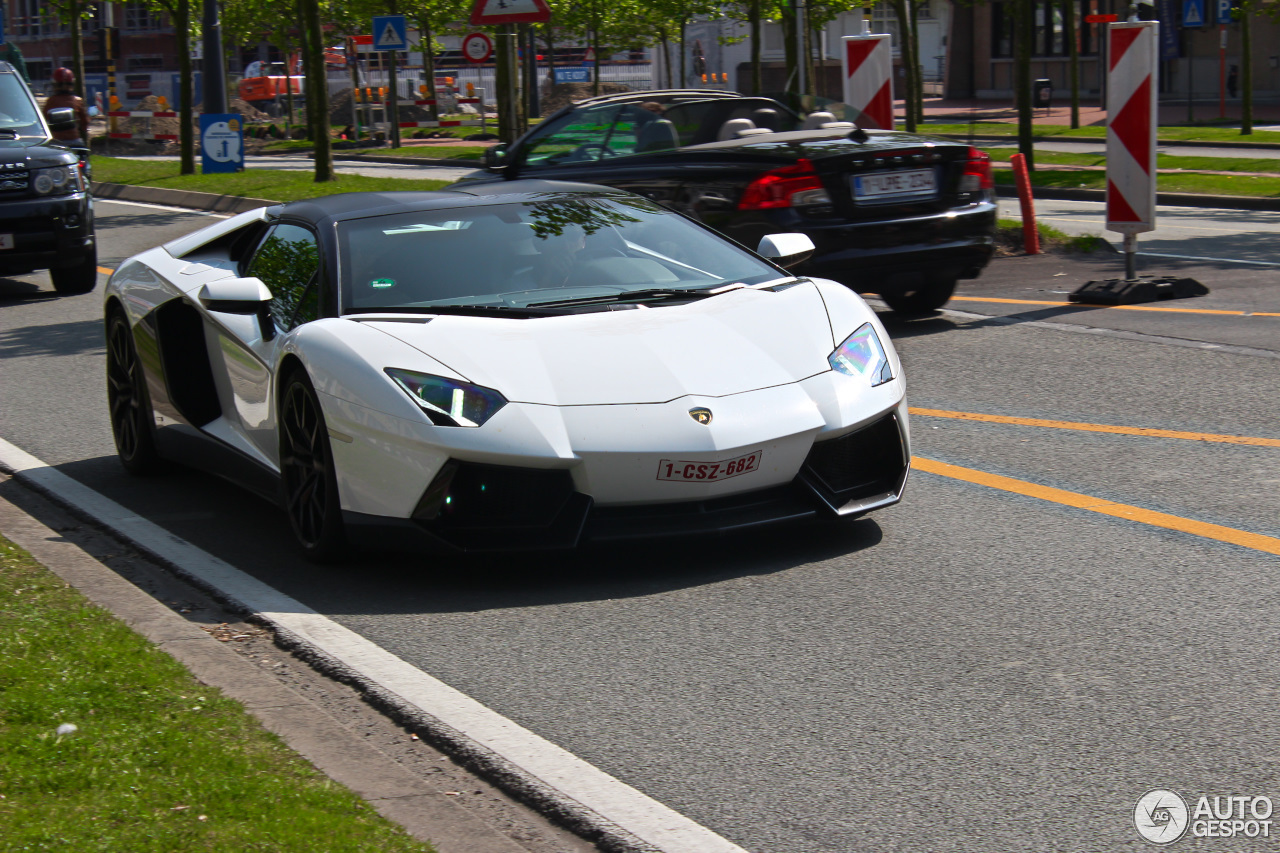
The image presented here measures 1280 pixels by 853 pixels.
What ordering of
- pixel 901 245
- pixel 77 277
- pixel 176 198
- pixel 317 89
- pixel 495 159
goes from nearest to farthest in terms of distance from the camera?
pixel 901 245
pixel 495 159
pixel 77 277
pixel 317 89
pixel 176 198

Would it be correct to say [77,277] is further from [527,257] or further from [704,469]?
[704,469]

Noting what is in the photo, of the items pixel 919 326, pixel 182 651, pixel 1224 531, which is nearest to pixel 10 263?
pixel 919 326

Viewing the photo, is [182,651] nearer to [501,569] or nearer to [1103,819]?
[501,569]

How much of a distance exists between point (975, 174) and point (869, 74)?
480cm

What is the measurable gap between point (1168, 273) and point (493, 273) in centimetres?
773

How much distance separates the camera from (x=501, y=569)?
5180 millimetres

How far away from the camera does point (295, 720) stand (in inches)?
152

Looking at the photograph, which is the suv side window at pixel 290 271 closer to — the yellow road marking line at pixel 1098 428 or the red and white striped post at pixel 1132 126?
the yellow road marking line at pixel 1098 428

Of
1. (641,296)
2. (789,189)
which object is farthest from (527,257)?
(789,189)

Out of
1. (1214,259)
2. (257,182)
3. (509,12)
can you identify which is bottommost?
(1214,259)

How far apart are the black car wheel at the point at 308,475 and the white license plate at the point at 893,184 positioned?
4.65 meters

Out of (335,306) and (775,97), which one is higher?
(775,97)

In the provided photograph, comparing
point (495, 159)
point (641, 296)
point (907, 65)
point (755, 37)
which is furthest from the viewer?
point (907, 65)

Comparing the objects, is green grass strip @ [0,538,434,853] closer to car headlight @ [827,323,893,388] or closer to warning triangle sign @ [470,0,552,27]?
car headlight @ [827,323,893,388]
